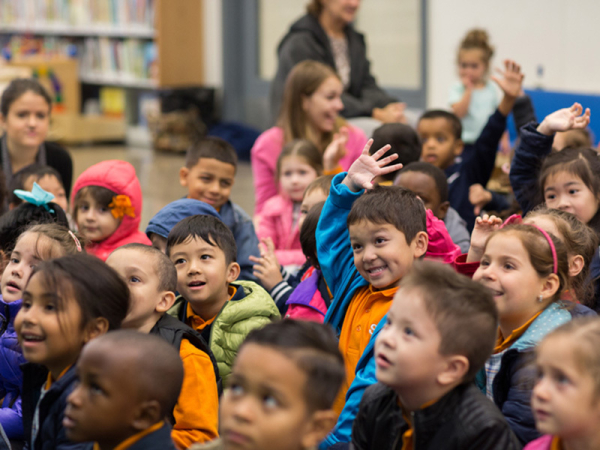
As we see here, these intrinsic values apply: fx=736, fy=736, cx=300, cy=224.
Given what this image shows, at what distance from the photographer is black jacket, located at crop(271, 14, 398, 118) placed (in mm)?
4172

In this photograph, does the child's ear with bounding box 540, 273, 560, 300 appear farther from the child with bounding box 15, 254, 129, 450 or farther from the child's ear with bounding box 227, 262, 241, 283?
the child with bounding box 15, 254, 129, 450

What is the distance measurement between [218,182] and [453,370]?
1760mm

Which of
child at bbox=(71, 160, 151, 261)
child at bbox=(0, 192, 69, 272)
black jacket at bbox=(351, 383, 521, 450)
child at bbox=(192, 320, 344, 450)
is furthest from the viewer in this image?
child at bbox=(71, 160, 151, 261)

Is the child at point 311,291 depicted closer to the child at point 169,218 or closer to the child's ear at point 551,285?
the child at point 169,218

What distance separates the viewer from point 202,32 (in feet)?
26.5

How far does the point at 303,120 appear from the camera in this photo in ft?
12.0

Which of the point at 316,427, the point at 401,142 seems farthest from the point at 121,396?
the point at 401,142

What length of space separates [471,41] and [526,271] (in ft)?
10.7

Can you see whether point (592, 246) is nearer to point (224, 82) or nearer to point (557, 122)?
point (557, 122)

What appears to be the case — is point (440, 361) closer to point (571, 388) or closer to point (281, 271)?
point (571, 388)

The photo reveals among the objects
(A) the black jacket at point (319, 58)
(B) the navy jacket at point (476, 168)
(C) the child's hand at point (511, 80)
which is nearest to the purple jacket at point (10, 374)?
(B) the navy jacket at point (476, 168)

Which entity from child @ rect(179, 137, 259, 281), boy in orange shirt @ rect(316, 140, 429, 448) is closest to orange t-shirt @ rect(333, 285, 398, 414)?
boy in orange shirt @ rect(316, 140, 429, 448)

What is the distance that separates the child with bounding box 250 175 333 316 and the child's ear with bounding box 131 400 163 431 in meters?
1.01

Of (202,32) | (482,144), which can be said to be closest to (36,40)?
(202,32)
